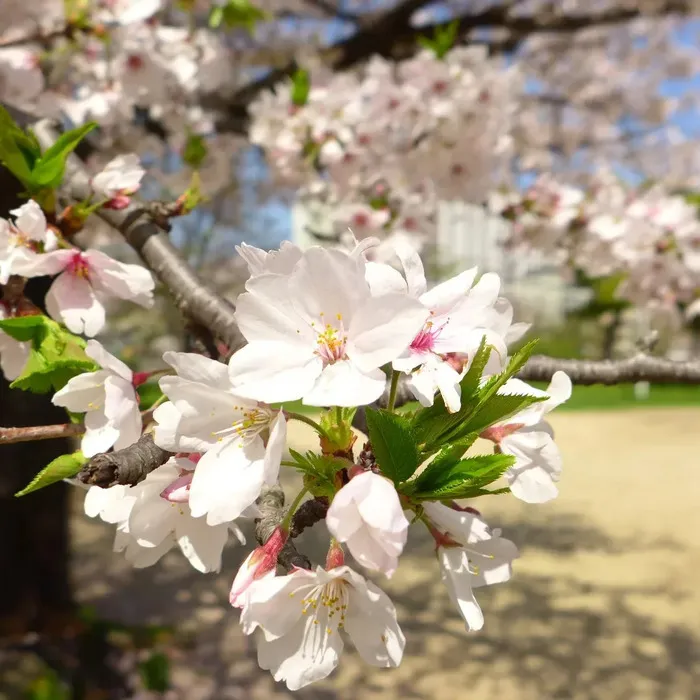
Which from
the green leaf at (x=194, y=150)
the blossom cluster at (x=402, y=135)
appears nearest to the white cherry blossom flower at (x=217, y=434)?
the blossom cluster at (x=402, y=135)

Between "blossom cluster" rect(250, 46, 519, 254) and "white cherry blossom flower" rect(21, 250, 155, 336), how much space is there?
1802 millimetres

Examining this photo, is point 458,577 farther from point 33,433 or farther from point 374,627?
point 33,433

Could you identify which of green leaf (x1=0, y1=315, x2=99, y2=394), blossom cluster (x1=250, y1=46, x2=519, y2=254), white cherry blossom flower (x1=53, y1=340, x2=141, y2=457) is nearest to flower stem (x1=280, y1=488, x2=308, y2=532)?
white cherry blossom flower (x1=53, y1=340, x2=141, y2=457)

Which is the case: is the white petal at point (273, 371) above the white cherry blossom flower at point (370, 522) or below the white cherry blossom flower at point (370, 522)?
above

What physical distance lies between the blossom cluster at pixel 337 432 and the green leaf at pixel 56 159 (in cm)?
56

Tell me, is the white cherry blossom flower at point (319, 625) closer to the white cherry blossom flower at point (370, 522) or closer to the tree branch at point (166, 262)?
the white cherry blossom flower at point (370, 522)

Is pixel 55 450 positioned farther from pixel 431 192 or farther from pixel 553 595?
pixel 553 595

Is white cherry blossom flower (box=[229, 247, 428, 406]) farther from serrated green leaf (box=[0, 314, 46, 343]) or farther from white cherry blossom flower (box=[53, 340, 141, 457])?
serrated green leaf (box=[0, 314, 46, 343])

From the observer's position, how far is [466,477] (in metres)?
0.65

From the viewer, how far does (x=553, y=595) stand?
16.3 ft

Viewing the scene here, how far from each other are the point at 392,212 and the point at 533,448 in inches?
85.2

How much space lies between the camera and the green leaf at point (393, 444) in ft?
2.02

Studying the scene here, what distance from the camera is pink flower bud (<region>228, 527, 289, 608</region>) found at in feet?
2.18

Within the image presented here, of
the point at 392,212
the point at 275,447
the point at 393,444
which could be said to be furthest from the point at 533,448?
the point at 392,212
